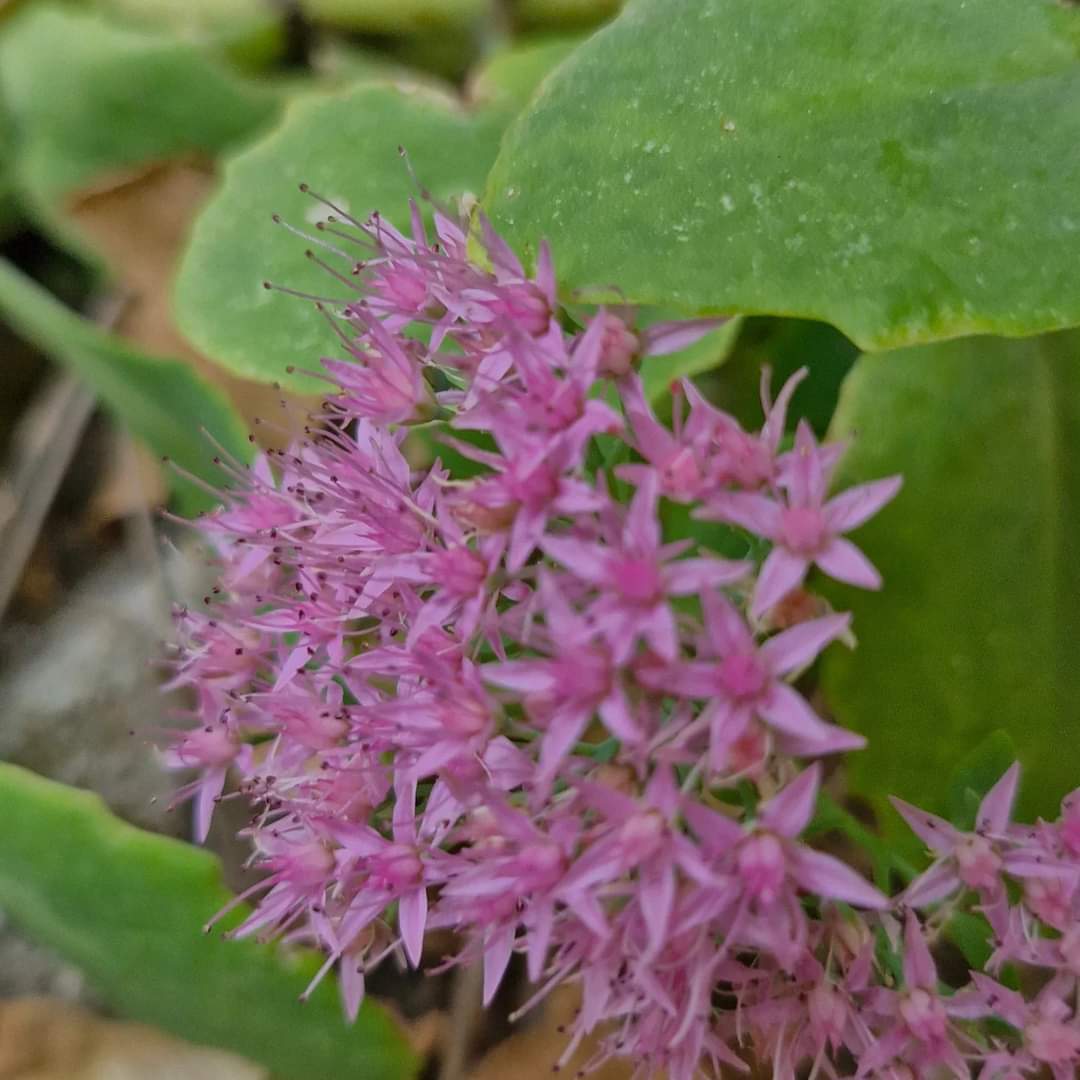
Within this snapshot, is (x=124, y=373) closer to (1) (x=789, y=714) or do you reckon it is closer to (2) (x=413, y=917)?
(2) (x=413, y=917)

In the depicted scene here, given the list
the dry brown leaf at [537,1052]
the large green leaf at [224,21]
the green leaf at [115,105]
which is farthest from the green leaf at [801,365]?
the large green leaf at [224,21]

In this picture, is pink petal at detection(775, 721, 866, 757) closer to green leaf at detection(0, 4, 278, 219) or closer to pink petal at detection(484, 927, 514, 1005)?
pink petal at detection(484, 927, 514, 1005)

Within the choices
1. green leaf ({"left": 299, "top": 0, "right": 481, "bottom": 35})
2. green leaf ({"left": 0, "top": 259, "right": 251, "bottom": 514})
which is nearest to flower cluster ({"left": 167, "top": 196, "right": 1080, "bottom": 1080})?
green leaf ({"left": 0, "top": 259, "right": 251, "bottom": 514})

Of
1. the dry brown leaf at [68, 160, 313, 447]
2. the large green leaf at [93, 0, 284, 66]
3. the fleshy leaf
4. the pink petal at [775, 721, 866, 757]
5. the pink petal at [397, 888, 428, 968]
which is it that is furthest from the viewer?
the large green leaf at [93, 0, 284, 66]

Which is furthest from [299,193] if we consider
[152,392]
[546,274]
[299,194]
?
[546,274]

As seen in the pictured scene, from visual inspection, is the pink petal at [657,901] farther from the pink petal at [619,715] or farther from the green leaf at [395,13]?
the green leaf at [395,13]

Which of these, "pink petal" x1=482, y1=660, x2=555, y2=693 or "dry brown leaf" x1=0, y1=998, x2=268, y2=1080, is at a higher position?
"pink petal" x1=482, y1=660, x2=555, y2=693
